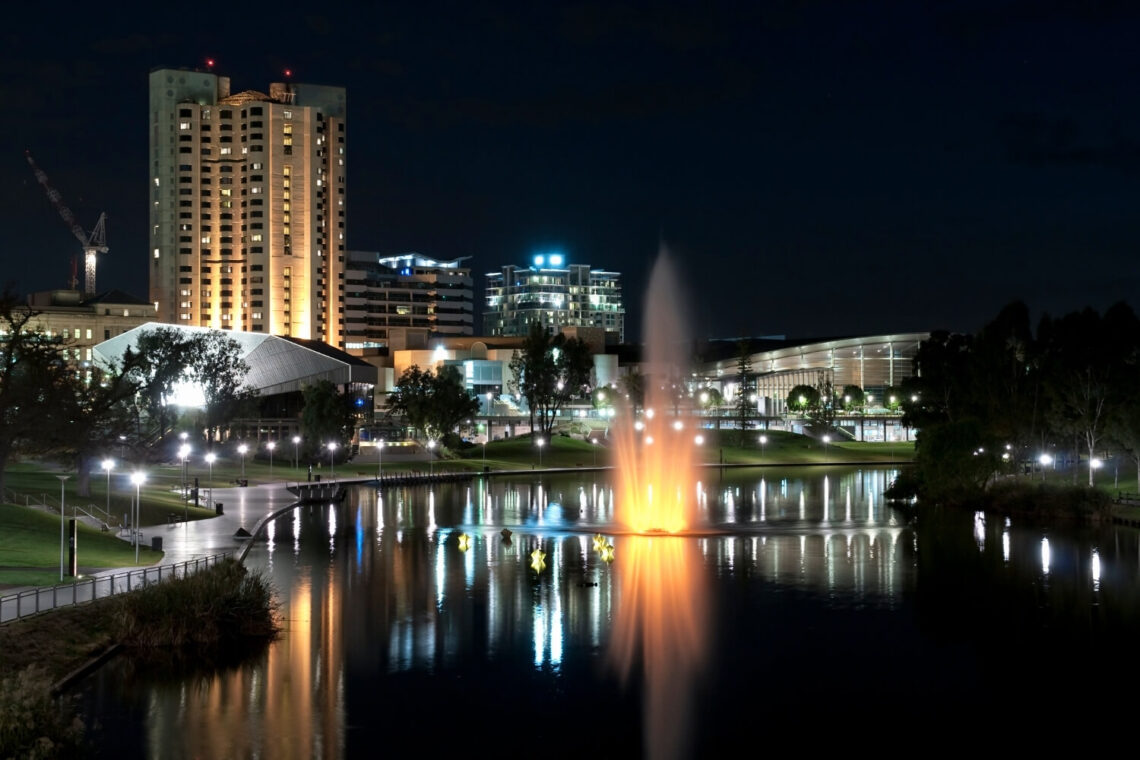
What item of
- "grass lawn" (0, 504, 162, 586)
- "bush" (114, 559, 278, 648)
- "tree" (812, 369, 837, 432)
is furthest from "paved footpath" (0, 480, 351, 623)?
"tree" (812, 369, 837, 432)

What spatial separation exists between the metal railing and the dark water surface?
3223 millimetres

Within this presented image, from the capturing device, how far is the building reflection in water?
1101 inches

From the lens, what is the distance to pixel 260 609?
116 feet

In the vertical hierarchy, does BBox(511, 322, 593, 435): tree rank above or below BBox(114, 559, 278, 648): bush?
above

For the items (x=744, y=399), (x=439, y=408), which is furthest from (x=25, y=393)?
(x=744, y=399)

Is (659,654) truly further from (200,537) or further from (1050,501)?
(1050,501)

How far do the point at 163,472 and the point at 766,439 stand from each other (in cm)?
7596

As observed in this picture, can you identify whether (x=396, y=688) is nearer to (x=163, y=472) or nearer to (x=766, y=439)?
(x=163, y=472)

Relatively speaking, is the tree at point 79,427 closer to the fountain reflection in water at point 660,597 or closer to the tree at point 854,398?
the fountain reflection in water at point 660,597

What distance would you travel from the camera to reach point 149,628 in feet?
109

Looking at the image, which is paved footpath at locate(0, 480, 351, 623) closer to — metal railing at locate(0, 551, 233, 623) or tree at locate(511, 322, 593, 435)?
metal railing at locate(0, 551, 233, 623)

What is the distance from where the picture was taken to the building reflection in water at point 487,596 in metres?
28.0

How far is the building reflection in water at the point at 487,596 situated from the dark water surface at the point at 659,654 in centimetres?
13

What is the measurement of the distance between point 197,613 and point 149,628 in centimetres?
127
